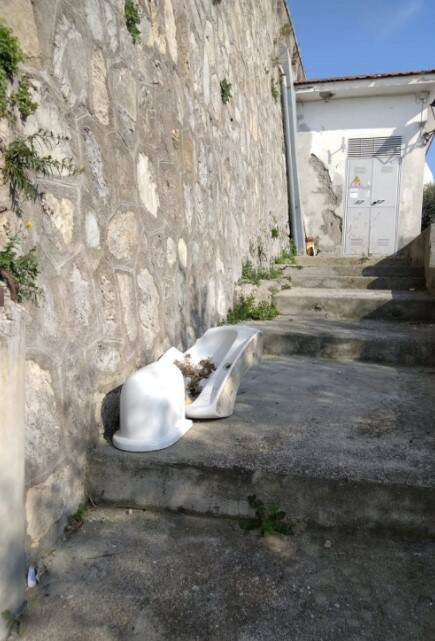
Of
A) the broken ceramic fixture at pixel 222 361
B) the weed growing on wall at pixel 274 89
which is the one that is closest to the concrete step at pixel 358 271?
the broken ceramic fixture at pixel 222 361

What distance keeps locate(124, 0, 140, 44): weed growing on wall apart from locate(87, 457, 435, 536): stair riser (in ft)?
6.55

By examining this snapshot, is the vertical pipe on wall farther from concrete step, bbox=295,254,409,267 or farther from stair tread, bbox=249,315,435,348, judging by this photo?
stair tread, bbox=249,315,435,348

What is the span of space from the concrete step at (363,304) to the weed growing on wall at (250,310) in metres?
0.31

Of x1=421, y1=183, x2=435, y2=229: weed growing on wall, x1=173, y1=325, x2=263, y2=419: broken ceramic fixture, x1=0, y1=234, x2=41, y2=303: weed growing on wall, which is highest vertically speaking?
x1=0, y1=234, x2=41, y2=303: weed growing on wall

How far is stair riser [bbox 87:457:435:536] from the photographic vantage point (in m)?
1.65

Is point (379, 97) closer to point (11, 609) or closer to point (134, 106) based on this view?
point (134, 106)

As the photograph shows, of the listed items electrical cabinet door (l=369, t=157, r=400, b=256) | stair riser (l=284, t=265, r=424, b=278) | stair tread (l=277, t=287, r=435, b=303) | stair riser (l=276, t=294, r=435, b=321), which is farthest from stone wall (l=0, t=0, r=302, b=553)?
electrical cabinet door (l=369, t=157, r=400, b=256)

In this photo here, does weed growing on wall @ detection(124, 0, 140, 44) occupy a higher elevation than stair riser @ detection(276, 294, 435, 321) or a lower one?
higher

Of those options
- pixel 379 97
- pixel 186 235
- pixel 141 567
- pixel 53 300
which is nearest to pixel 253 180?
pixel 186 235

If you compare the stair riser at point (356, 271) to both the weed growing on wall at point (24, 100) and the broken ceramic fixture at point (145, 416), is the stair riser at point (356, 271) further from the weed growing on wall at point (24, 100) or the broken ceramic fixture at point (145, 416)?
the weed growing on wall at point (24, 100)

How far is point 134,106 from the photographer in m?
2.24

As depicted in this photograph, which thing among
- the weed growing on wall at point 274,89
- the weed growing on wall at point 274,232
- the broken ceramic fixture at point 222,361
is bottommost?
the broken ceramic fixture at point 222,361

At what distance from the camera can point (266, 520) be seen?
1722 mm

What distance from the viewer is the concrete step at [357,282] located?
4.92 meters
